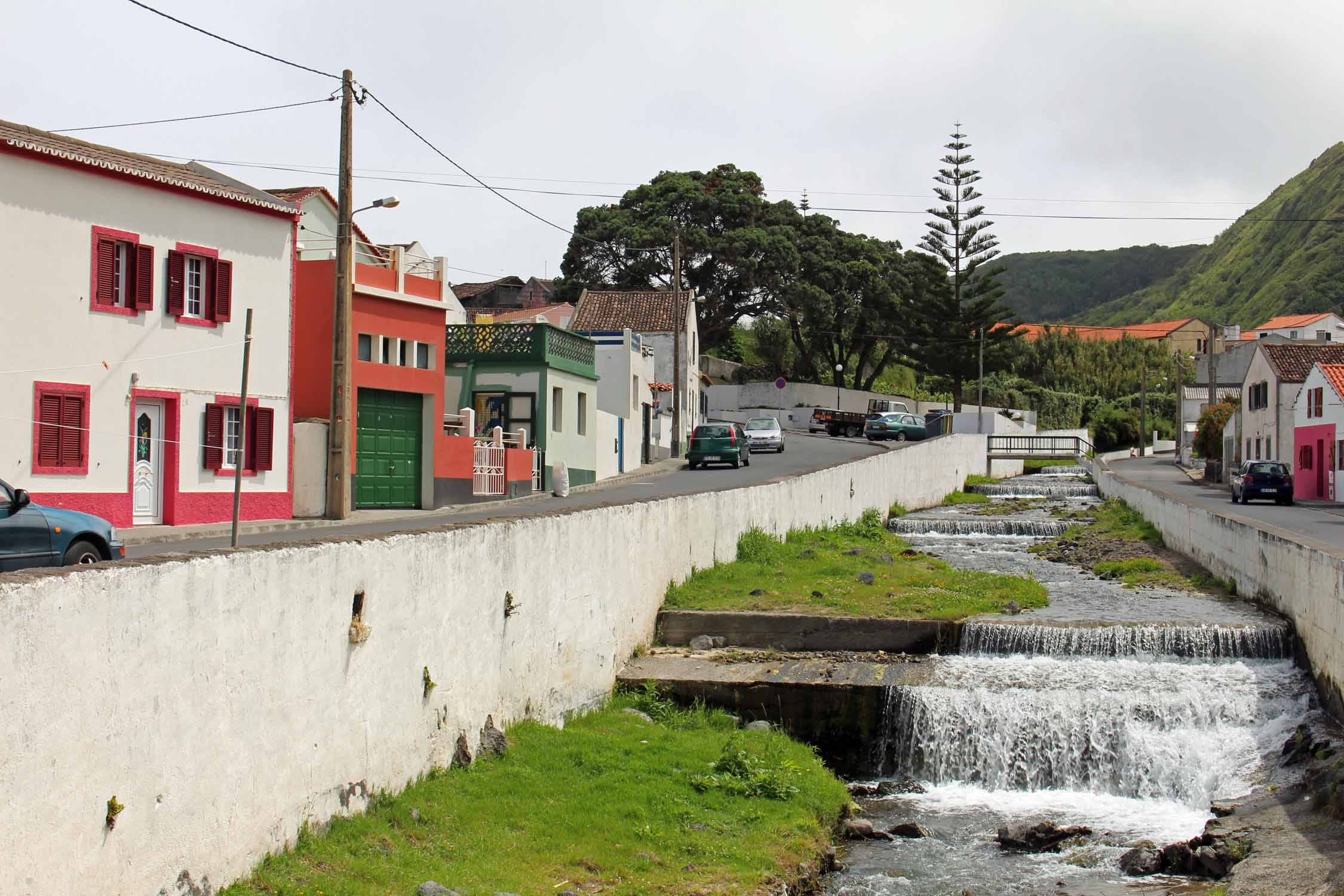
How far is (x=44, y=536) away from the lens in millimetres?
13281

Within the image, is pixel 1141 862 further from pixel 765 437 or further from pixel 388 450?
pixel 765 437

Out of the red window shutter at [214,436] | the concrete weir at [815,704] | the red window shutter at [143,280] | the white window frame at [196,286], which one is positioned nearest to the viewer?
the concrete weir at [815,704]

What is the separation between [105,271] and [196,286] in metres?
2.40

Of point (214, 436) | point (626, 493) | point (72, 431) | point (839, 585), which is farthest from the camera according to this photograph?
point (626, 493)

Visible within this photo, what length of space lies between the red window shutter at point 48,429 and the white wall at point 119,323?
207mm

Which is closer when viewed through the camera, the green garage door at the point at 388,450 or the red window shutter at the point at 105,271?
the red window shutter at the point at 105,271

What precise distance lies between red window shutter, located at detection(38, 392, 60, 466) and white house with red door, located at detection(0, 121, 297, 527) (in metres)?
0.03

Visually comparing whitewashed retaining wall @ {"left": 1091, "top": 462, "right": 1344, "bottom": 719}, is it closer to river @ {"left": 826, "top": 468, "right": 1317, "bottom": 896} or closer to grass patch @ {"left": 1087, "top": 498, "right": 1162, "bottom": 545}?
river @ {"left": 826, "top": 468, "right": 1317, "bottom": 896}

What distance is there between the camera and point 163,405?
23.7 m

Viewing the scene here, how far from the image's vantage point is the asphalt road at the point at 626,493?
60.2ft

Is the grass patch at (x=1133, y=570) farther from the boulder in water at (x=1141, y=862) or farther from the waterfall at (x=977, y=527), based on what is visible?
the boulder in water at (x=1141, y=862)

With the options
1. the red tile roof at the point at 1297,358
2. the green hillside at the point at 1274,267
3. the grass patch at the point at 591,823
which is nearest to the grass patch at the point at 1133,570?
the grass patch at the point at 591,823

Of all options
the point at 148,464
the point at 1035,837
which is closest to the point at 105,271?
the point at 148,464

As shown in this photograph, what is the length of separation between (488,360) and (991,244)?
50374 mm
